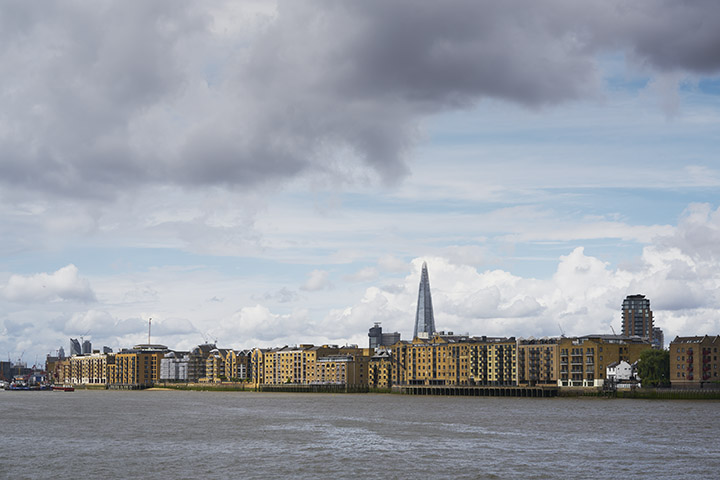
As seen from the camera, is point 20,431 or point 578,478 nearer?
point 578,478

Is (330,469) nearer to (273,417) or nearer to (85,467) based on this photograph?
(85,467)

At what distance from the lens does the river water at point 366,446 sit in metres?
68.4

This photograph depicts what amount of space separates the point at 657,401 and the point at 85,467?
13794 centimetres

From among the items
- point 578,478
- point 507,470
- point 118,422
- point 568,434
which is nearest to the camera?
point 578,478

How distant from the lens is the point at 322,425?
11338 cm

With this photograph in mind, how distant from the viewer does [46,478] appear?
65188mm

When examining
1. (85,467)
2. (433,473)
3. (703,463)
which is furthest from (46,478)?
(703,463)

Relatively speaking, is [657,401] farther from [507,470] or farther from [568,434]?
[507,470]

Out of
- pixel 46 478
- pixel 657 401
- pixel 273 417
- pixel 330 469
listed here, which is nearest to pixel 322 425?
pixel 273 417

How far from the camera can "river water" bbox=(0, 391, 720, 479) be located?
224 feet

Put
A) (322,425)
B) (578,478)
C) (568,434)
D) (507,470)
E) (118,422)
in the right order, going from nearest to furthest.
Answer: (578,478) → (507,470) → (568,434) → (322,425) → (118,422)

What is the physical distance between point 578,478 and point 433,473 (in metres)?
10.6

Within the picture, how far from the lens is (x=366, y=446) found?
8581cm

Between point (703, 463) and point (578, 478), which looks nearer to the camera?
point (578, 478)
